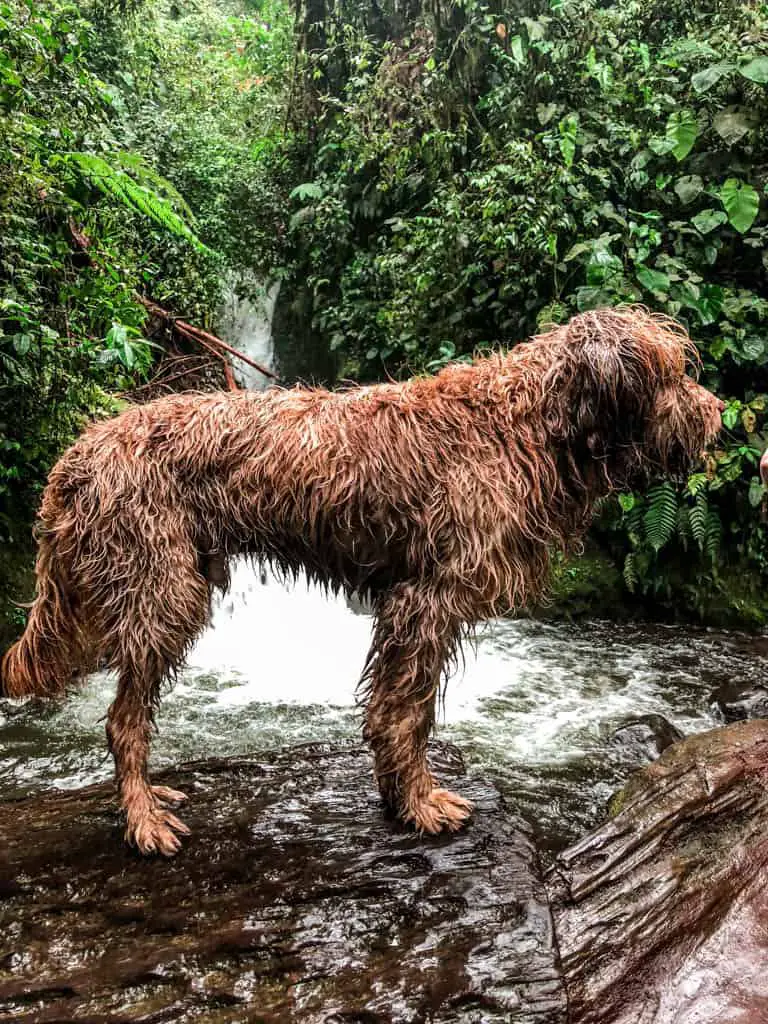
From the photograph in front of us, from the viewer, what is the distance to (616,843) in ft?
9.80

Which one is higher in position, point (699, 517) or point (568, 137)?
point (568, 137)

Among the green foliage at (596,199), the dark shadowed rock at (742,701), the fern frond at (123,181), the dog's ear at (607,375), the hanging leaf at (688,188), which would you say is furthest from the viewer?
the hanging leaf at (688,188)

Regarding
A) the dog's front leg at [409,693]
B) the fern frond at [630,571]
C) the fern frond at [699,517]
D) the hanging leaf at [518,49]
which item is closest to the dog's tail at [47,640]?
the dog's front leg at [409,693]

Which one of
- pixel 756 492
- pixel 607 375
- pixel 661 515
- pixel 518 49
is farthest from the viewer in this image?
pixel 518 49

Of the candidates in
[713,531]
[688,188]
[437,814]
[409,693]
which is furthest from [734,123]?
[437,814]

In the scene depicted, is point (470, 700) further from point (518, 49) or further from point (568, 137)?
point (518, 49)

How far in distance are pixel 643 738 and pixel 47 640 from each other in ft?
Answer: 10.9

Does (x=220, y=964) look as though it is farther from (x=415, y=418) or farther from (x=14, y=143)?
(x=14, y=143)

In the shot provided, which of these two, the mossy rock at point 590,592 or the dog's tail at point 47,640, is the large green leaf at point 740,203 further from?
the dog's tail at point 47,640

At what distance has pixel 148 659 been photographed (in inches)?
124

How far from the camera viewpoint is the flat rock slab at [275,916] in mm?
2359

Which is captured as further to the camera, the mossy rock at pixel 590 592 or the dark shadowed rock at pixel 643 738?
the mossy rock at pixel 590 592

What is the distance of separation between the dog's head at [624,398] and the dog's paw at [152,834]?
7.59ft

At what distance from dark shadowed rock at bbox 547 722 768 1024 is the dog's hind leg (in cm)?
165
